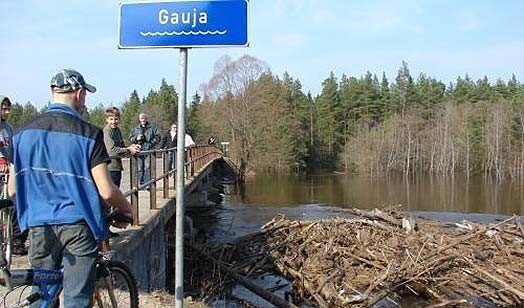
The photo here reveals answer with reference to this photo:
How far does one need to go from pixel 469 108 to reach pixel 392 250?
77510mm

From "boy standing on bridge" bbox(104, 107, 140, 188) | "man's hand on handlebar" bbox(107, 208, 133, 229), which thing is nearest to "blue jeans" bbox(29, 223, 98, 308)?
"man's hand on handlebar" bbox(107, 208, 133, 229)

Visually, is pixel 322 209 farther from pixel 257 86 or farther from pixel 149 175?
pixel 257 86

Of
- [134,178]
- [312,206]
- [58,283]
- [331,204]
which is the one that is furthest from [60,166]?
[331,204]

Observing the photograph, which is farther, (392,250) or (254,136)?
(254,136)

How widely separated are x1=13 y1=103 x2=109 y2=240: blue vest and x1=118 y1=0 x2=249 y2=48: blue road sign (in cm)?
82

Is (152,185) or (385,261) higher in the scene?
(152,185)

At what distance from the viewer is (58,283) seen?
3.59 m

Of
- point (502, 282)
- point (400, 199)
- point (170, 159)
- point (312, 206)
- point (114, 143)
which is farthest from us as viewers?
point (400, 199)

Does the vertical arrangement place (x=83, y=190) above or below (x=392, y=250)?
above

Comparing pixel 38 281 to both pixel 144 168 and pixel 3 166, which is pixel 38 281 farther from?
pixel 144 168

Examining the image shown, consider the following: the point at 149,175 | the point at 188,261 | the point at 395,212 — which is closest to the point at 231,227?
the point at 395,212

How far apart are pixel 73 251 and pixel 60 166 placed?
504 millimetres

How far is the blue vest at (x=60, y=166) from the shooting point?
3.38m

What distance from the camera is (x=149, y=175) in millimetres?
11844
